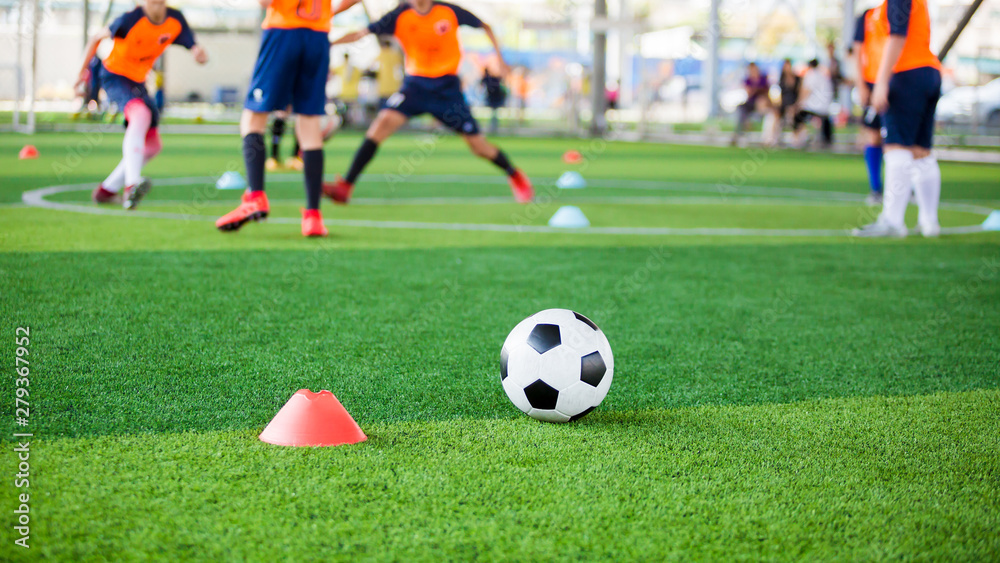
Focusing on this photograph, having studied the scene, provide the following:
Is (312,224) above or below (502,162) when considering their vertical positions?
below

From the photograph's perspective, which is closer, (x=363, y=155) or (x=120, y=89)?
(x=120, y=89)

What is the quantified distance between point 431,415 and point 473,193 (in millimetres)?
7534

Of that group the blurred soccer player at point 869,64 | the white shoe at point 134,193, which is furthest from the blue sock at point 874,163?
the white shoe at point 134,193

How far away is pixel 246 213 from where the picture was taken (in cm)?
592

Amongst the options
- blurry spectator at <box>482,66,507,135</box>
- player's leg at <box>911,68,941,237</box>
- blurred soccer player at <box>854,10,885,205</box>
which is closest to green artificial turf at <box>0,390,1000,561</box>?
player's leg at <box>911,68,941,237</box>

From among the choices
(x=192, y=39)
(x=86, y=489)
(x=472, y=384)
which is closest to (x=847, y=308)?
(x=472, y=384)

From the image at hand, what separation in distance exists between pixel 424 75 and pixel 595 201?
240 centimetres

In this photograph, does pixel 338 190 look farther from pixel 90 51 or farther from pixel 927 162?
pixel 927 162

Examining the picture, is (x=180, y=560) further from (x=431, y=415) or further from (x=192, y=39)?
(x=192, y=39)

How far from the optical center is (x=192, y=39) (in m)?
7.57

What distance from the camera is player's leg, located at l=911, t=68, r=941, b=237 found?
6961 millimetres

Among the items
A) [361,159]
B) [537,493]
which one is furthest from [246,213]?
[537,493]

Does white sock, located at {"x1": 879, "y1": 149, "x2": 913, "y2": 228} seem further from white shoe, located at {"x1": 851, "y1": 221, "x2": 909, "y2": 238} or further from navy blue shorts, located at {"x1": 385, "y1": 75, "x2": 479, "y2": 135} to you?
navy blue shorts, located at {"x1": 385, "y1": 75, "x2": 479, "y2": 135}

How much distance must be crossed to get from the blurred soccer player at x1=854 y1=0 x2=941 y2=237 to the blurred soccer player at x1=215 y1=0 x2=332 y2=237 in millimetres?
3977
